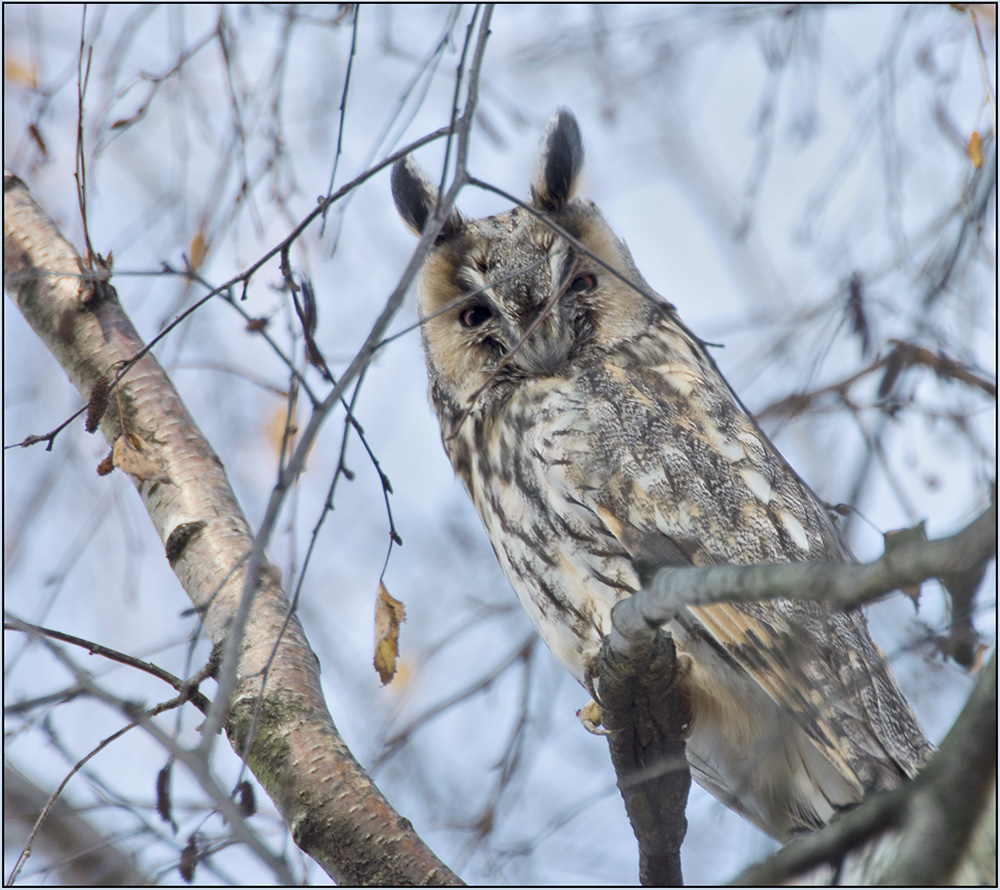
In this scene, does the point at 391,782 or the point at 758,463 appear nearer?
the point at 758,463

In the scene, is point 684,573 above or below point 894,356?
below

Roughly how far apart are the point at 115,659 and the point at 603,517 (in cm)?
110

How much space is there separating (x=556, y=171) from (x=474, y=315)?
0.61 m

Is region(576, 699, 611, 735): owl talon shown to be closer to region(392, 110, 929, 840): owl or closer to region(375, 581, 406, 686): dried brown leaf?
region(392, 110, 929, 840): owl

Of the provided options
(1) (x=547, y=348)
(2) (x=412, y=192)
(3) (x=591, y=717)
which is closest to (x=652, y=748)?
(3) (x=591, y=717)

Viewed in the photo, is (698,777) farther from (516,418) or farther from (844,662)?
(516,418)

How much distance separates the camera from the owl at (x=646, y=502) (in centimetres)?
206

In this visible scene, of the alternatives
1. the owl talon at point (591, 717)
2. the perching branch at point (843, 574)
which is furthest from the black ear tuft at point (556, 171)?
the perching branch at point (843, 574)

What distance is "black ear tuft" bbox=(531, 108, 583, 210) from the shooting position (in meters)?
2.96

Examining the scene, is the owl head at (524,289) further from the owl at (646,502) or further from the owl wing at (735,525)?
the owl wing at (735,525)

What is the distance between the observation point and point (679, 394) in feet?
8.25

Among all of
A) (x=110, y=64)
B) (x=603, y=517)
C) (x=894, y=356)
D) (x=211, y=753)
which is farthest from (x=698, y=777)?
(x=110, y=64)

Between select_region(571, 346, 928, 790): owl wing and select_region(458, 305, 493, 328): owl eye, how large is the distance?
37cm

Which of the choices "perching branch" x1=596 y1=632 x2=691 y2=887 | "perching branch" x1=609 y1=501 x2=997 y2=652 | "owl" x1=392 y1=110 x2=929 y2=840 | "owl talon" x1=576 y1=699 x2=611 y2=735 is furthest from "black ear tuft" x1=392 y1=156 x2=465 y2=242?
"perching branch" x1=609 y1=501 x2=997 y2=652
